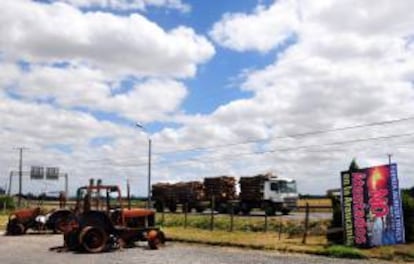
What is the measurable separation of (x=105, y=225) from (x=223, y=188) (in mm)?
33896

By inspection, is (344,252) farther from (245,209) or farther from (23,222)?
(245,209)

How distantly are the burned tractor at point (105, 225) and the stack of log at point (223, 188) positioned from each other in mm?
32023

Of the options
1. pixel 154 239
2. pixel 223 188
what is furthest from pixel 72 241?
pixel 223 188

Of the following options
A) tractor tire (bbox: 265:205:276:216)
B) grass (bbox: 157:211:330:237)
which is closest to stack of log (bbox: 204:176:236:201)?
tractor tire (bbox: 265:205:276:216)

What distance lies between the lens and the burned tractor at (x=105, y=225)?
25484 mm

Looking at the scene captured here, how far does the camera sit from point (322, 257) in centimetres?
2186

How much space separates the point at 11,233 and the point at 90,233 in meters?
11.4

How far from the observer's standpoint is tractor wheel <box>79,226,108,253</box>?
25.1 meters

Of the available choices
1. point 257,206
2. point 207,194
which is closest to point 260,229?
point 257,206

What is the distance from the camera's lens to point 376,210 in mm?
23922

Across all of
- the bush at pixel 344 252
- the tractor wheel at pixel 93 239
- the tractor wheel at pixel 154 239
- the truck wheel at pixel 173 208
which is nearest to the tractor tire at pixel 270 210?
the truck wheel at pixel 173 208

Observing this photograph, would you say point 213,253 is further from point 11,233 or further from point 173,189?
point 173,189

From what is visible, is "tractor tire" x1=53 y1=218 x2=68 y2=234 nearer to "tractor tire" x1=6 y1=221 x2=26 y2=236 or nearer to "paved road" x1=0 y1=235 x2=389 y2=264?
"tractor tire" x1=6 y1=221 x2=26 y2=236

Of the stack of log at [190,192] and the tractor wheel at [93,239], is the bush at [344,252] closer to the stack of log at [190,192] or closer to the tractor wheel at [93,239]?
the tractor wheel at [93,239]
